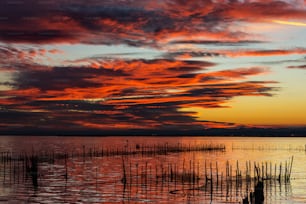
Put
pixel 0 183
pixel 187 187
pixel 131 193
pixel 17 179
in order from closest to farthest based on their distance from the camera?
pixel 131 193, pixel 187 187, pixel 0 183, pixel 17 179

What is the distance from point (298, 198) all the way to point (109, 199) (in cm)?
1780

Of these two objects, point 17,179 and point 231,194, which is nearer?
point 231,194

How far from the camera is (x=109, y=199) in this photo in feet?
139

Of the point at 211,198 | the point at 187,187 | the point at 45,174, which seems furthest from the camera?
the point at 45,174

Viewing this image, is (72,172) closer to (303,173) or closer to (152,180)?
(152,180)

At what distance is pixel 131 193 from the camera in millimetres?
45625

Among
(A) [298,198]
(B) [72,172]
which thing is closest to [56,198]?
(A) [298,198]

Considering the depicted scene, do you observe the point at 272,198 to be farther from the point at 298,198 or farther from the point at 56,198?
the point at 56,198

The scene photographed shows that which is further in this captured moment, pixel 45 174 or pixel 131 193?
pixel 45 174

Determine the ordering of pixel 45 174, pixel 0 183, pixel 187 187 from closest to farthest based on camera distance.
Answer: pixel 187 187 < pixel 0 183 < pixel 45 174

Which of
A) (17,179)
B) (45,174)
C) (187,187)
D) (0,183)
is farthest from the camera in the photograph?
(45,174)

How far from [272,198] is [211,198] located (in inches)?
231

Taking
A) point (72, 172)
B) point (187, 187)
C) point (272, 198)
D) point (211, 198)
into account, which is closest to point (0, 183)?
point (72, 172)

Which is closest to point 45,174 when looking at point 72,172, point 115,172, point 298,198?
point 72,172
